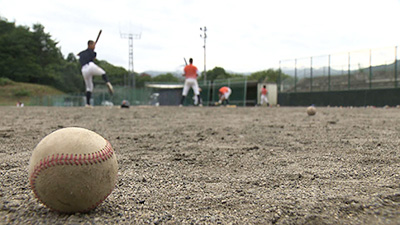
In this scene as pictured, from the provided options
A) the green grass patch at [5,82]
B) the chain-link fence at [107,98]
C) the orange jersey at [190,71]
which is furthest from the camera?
the green grass patch at [5,82]

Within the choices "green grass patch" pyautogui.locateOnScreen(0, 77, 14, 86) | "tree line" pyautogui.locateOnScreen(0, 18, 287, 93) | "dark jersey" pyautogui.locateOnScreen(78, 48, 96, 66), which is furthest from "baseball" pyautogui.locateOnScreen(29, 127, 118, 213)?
"green grass patch" pyautogui.locateOnScreen(0, 77, 14, 86)

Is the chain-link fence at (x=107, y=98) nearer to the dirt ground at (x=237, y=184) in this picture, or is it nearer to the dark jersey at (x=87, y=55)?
the dark jersey at (x=87, y=55)

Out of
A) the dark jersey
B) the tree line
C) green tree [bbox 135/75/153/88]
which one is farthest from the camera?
green tree [bbox 135/75/153/88]

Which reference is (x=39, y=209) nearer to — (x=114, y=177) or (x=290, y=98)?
(x=114, y=177)

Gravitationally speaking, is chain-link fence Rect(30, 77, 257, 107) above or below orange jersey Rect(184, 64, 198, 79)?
below

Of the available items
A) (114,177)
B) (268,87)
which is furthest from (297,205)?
(268,87)

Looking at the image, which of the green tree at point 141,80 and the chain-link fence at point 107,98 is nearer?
the chain-link fence at point 107,98

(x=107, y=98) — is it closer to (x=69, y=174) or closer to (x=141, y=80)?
(x=69, y=174)

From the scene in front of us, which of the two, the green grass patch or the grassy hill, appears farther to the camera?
the green grass patch

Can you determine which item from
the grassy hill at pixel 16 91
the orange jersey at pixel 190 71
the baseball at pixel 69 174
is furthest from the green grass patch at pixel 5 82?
the baseball at pixel 69 174

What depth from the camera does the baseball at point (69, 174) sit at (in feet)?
4.86

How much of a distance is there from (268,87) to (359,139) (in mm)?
26768

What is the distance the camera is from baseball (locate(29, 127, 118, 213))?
1480mm

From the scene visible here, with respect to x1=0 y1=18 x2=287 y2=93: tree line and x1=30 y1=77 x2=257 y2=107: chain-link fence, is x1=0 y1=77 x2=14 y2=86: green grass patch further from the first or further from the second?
x1=30 y1=77 x2=257 y2=107: chain-link fence
